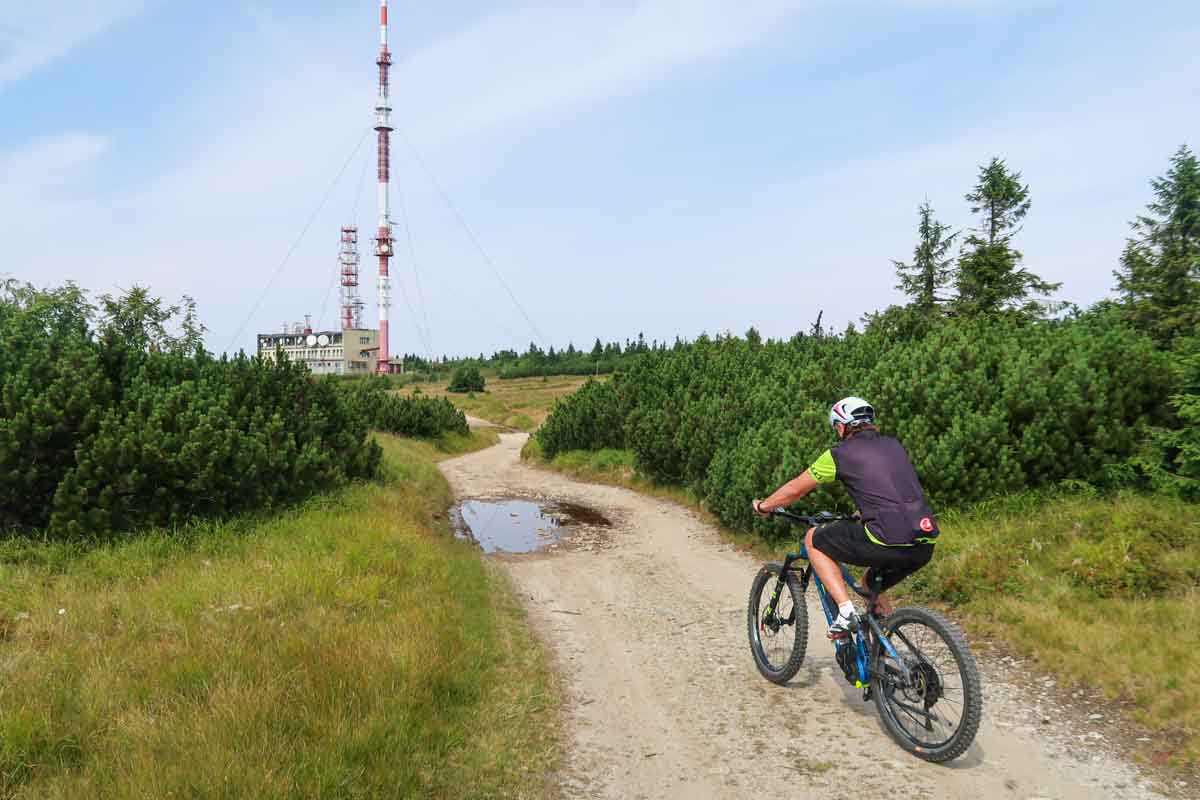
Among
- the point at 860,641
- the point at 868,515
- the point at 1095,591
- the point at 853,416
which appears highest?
the point at 853,416

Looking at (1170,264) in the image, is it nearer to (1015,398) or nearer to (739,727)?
(1015,398)

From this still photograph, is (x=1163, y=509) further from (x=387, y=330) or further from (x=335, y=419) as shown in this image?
(x=387, y=330)

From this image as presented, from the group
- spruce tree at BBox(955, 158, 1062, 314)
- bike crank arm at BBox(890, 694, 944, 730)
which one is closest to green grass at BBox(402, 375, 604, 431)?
spruce tree at BBox(955, 158, 1062, 314)

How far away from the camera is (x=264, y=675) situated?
17.9 feet

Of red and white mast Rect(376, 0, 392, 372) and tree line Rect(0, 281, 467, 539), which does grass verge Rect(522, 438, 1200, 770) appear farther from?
red and white mast Rect(376, 0, 392, 372)

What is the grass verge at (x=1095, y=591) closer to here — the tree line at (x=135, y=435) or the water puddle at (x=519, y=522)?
the water puddle at (x=519, y=522)

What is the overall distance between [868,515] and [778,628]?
190cm

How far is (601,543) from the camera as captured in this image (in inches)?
563

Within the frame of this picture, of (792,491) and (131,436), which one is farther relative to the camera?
(131,436)

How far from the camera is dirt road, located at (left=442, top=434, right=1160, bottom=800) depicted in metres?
4.73

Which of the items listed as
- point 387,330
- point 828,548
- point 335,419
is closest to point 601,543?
point 335,419

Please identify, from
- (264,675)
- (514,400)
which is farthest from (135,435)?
(514,400)

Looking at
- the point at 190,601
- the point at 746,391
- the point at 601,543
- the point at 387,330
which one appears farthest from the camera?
the point at 387,330

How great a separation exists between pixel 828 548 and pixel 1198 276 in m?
9.52
